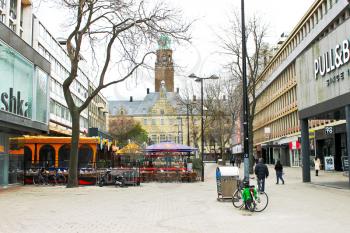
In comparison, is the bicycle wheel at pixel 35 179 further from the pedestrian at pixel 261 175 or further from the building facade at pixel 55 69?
the building facade at pixel 55 69

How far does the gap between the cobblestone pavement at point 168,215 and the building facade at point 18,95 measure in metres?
5.09

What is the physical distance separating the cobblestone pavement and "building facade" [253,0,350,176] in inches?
306

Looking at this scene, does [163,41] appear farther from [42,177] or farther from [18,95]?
[42,177]

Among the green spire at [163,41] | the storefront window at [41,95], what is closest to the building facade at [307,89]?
the green spire at [163,41]

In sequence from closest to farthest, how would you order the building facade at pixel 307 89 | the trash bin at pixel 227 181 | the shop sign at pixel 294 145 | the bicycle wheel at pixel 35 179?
the trash bin at pixel 227 181 < the building facade at pixel 307 89 < the bicycle wheel at pixel 35 179 < the shop sign at pixel 294 145

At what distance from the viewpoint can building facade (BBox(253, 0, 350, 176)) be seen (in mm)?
22984

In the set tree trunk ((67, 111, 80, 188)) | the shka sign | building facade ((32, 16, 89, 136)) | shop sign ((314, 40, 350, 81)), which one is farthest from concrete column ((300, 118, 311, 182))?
building facade ((32, 16, 89, 136))

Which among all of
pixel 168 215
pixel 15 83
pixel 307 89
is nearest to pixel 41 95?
pixel 15 83

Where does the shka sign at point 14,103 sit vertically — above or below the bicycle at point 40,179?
above

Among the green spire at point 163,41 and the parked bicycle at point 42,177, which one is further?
the parked bicycle at point 42,177

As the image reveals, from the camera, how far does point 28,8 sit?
46750mm

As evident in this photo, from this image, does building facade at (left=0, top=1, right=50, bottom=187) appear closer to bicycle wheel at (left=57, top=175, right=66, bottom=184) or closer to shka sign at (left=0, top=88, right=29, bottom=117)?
shka sign at (left=0, top=88, right=29, bottom=117)

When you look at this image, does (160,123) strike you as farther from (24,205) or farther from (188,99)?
(24,205)

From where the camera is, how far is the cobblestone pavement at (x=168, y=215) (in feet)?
35.6
